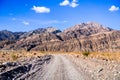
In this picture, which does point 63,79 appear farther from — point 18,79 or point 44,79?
point 18,79

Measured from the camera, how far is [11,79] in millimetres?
17578

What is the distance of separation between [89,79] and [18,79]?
5070mm

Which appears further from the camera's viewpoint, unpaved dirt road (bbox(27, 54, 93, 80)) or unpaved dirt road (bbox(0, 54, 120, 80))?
unpaved dirt road (bbox(27, 54, 93, 80))

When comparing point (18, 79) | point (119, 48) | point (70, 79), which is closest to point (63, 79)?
point (70, 79)

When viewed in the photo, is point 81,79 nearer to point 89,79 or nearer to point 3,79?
point 89,79

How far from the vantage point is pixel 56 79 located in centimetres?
1714

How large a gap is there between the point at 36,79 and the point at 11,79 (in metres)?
1.81

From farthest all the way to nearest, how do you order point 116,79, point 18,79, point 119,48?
point 119,48
point 18,79
point 116,79

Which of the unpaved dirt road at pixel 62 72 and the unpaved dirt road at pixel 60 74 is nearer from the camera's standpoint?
the unpaved dirt road at pixel 62 72

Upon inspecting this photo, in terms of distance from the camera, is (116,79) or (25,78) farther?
(25,78)

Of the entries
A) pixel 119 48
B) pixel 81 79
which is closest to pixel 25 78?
pixel 81 79

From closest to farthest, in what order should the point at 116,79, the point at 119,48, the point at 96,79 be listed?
the point at 116,79, the point at 96,79, the point at 119,48

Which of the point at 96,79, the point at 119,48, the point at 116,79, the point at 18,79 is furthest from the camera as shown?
the point at 119,48

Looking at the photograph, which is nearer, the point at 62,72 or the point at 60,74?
the point at 60,74
